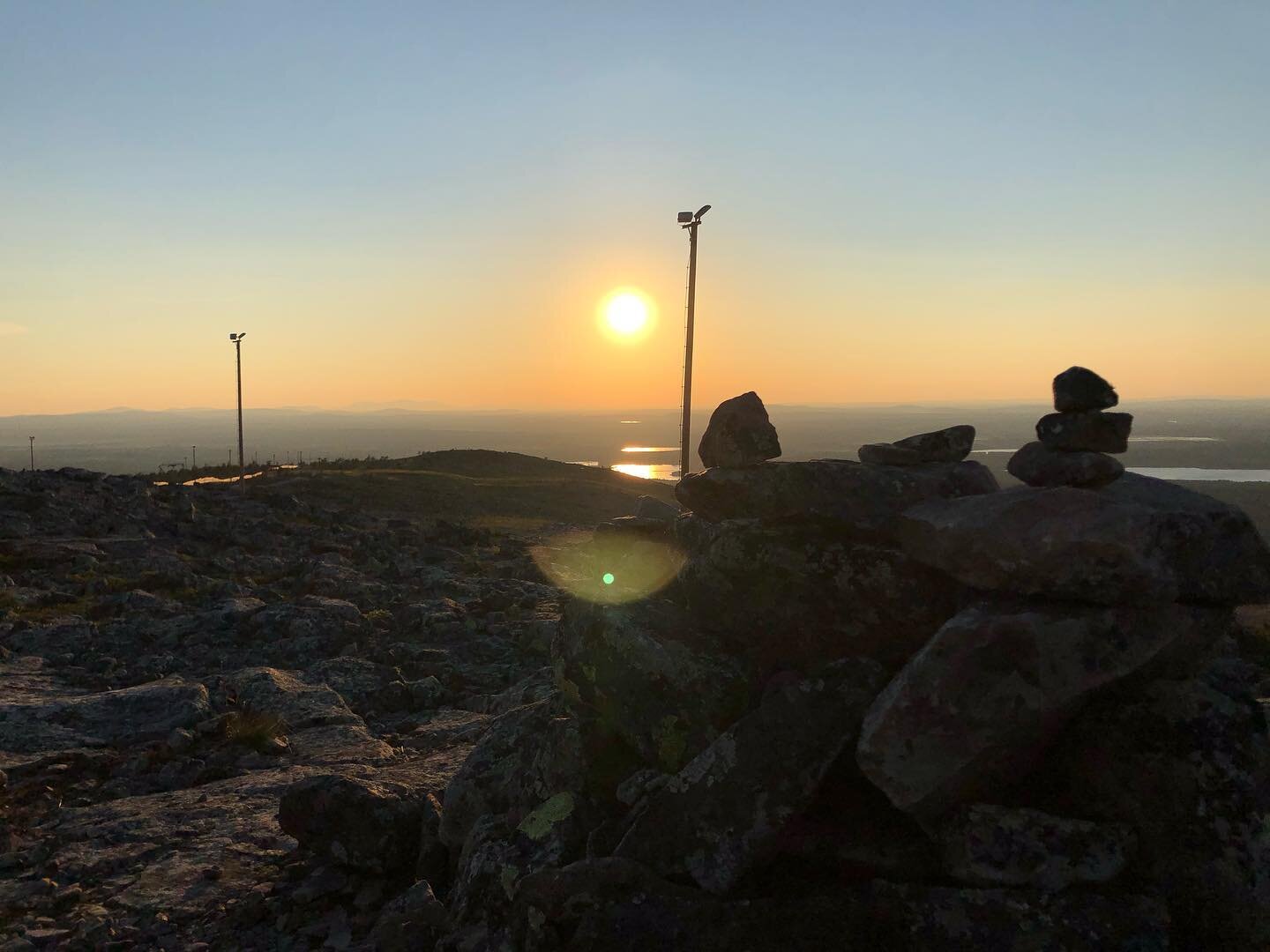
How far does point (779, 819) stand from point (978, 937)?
1501mm

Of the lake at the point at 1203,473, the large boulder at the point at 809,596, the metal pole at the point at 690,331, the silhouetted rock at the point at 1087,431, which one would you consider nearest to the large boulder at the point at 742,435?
the large boulder at the point at 809,596

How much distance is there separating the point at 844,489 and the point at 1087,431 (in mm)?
2062

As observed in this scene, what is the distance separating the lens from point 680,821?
6.86 m

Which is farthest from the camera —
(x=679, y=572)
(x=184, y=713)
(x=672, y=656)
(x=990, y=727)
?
(x=184, y=713)

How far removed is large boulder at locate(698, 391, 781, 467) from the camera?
8.68 meters

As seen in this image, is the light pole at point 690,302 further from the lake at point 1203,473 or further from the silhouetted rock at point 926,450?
the lake at point 1203,473

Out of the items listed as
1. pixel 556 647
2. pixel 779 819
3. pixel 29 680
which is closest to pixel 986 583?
pixel 779 819

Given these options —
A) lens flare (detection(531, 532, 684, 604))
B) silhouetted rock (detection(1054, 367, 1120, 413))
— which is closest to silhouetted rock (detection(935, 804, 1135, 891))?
silhouetted rock (detection(1054, 367, 1120, 413))

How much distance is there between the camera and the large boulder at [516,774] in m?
8.64

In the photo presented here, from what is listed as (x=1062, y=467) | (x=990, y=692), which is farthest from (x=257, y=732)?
(x=1062, y=467)

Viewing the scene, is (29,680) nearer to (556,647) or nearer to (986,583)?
(556,647)

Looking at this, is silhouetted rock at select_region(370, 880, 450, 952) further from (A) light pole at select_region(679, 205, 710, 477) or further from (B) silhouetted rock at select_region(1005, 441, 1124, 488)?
(A) light pole at select_region(679, 205, 710, 477)

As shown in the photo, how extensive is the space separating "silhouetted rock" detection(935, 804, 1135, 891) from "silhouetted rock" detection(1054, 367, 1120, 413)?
11.0ft

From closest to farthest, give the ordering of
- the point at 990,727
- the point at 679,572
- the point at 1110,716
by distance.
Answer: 1. the point at 990,727
2. the point at 1110,716
3. the point at 679,572
